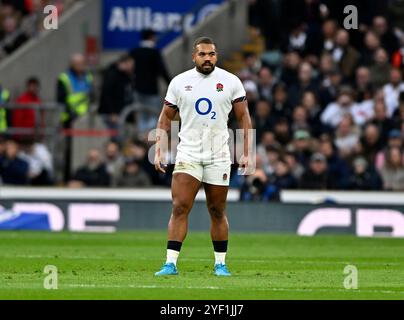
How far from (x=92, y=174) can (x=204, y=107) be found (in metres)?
11.5

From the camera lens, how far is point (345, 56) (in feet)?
88.8

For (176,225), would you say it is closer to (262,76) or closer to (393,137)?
(393,137)

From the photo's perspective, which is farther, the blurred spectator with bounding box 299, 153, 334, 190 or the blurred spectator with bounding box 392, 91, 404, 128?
the blurred spectator with bounding box 392, 91, 404, 128

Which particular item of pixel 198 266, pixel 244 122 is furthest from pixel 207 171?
pixel 198 266

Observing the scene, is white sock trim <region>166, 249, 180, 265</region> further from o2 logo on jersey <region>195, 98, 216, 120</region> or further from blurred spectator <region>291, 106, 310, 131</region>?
blurred spectator <region>291, 106, 310, 131</region>

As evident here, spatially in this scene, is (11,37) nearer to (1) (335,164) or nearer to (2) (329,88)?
(2) (329,88)

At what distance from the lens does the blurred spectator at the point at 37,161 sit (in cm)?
2575

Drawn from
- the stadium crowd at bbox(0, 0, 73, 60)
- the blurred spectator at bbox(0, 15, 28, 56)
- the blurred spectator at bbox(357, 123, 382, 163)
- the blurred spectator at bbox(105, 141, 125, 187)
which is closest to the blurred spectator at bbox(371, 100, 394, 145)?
the blurred spectator at bbox(357, 123, 382, 163)

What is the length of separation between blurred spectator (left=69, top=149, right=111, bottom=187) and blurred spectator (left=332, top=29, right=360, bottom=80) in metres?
5.25

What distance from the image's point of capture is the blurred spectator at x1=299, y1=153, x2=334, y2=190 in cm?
2447

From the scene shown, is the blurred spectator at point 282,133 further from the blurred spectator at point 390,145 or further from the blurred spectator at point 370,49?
the blurred spectator at point 370,49

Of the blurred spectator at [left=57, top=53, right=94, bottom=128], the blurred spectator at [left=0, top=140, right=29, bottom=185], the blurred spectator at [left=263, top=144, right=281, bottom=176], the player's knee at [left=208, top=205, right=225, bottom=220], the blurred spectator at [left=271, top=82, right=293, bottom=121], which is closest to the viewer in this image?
the player's knee at [left=208, top=205, right=225, bottom=220]

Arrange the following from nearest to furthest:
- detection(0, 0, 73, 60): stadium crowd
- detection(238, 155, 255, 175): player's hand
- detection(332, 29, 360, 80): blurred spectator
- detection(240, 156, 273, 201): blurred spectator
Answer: detection(238, 155, 255, 175): player's hand → detection(240, 156, 273, 201): blurred spectator → detection(332, 29, 360, 80): blurred spectator → detection(0, 0, 73, 60): stadium crowd
